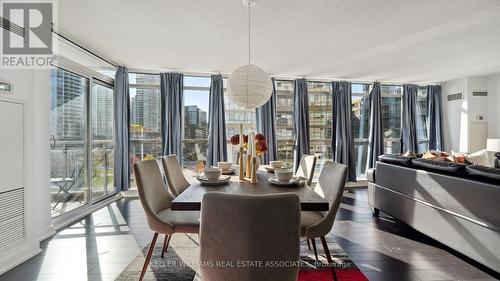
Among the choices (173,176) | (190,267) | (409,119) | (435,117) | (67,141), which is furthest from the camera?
(435,117)

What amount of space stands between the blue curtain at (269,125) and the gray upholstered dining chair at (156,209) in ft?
10.4

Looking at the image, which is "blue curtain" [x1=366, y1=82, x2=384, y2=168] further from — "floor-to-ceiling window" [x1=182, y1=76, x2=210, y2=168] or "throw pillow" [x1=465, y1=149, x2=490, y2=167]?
"floor-to-ceiling window" [x1=182, y1=76, x2=210, y2=168]

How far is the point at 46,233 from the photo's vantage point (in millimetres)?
2873

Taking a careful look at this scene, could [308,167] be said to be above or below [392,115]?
below

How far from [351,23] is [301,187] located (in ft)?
7.00

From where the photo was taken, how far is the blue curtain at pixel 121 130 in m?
4.55

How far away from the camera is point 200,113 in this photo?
5.27 meters

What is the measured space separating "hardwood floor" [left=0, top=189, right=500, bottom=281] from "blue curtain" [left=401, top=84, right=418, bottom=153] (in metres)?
3.10

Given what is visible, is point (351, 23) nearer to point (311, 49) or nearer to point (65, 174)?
point (311, 49)

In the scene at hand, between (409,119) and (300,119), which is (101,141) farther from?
(409,119)

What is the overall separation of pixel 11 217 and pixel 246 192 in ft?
7.40

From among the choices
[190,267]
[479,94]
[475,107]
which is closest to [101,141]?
[190,267]

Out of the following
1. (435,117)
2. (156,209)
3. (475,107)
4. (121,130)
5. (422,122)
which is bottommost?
(156,209)

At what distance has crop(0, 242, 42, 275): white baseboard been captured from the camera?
220 cm
